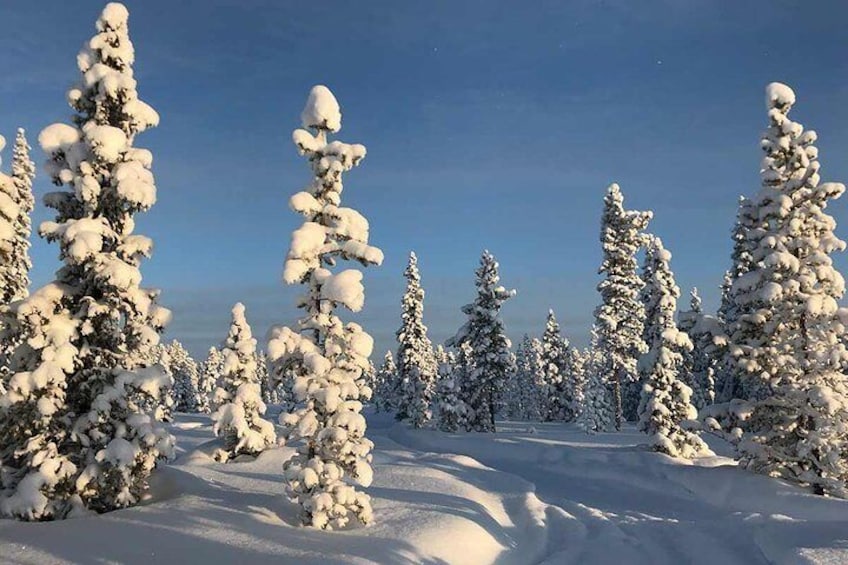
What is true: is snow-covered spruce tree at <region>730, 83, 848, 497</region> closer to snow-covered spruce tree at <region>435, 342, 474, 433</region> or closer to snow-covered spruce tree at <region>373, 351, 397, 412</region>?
snow-covered spruce tree at <region>435, 342, 474, 433</region>

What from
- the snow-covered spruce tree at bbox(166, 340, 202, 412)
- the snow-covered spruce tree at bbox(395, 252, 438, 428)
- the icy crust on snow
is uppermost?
the icy crust on snow

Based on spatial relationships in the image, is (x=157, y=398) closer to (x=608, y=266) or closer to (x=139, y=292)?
(x=139, y=292)

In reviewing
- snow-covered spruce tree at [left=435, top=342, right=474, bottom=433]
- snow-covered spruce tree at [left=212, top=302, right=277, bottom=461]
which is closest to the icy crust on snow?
snow-covered spruce tree at [left=212, top=302, right=277, bottom=461]

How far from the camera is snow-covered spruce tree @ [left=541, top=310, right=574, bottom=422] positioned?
8162 cm

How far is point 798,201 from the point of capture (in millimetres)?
23141

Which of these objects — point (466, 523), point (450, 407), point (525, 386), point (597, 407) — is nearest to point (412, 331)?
point (450, 407)

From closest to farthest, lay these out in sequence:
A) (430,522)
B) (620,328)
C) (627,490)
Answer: (430,522) → (627,490) → (620,328)

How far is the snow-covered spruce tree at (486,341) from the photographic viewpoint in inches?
1951

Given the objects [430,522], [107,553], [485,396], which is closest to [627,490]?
[430,522]

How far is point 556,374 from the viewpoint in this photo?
270ft

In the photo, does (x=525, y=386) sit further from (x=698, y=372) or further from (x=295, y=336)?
(x=295, y=336)

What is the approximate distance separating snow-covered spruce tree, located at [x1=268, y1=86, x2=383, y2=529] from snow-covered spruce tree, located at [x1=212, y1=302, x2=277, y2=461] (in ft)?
44.4

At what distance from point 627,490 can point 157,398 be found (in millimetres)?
19635

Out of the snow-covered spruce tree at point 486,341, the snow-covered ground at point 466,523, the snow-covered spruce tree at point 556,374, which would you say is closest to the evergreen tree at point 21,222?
the snow-covered ground at point 466,523
